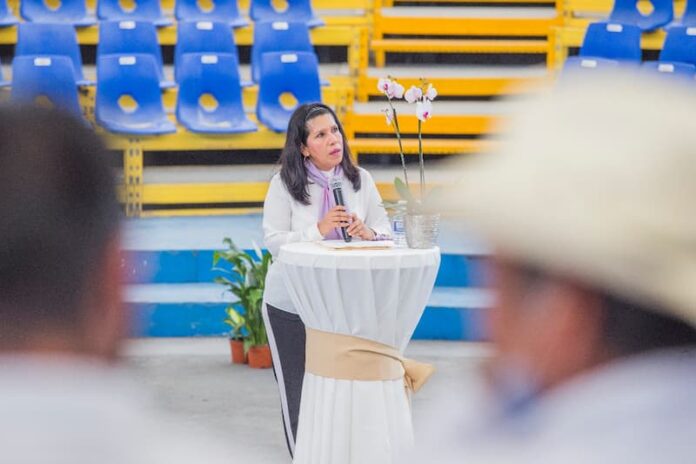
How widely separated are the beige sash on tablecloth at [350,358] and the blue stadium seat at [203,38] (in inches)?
194

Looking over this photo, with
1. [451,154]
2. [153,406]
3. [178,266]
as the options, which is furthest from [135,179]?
[153,406]

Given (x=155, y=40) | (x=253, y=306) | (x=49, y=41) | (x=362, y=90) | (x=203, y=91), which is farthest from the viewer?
(x=362, y=90)

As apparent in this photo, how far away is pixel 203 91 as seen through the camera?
787 centimetres

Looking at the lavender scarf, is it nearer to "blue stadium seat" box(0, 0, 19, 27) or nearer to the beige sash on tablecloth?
the beige sash on tablecloth

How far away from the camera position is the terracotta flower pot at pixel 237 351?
587 centimetres

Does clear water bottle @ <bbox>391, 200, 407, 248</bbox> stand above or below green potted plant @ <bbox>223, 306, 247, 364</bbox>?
above

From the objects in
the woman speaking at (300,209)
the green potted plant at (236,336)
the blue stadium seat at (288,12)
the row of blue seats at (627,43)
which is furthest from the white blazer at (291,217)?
the blue stadium seat at (288,12)

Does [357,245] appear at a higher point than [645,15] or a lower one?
lower

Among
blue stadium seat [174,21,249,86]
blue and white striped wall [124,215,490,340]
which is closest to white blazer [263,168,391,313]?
blue and white striped wall [124,215,490,340]

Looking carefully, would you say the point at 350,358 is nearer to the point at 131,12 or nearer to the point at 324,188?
the point at 324,188

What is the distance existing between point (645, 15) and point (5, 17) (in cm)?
473

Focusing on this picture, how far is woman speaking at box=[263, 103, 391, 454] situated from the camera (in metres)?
3.82

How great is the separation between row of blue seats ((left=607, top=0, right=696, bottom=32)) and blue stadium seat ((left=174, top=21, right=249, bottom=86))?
9.19 feet

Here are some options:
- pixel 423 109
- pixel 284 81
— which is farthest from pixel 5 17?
pixel 423 109
